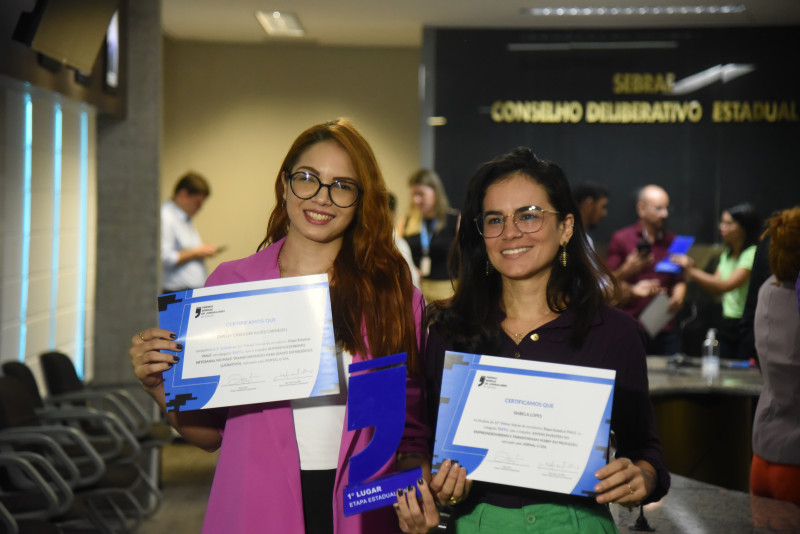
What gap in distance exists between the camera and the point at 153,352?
5.64ft

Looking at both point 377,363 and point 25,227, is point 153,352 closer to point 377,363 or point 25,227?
point 377,363

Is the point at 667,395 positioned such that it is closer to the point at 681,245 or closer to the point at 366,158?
the point at 681,245

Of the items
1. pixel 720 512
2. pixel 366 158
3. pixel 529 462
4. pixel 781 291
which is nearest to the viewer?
pixel 529 462

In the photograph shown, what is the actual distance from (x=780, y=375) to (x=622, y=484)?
162cm

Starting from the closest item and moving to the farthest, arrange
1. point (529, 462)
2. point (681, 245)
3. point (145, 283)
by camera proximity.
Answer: point (529, 462) → point (145, 283) → point (681, 245)

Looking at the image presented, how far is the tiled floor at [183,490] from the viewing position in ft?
16.1

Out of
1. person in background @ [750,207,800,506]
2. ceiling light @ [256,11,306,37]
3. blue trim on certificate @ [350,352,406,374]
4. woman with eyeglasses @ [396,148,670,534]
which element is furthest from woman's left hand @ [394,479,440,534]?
ceiling light @ [256,11,306,37]

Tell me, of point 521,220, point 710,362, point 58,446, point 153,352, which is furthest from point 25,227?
point 521,220

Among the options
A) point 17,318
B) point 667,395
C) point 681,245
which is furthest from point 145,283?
point 681,245

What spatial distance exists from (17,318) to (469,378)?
4.51m

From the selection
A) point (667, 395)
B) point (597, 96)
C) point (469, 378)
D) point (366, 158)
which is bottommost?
point (667, 395)

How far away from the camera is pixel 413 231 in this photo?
21.6ft

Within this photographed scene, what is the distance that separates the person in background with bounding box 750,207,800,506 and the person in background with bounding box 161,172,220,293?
430 centimetres

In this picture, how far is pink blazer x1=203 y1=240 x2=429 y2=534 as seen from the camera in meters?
1.72
